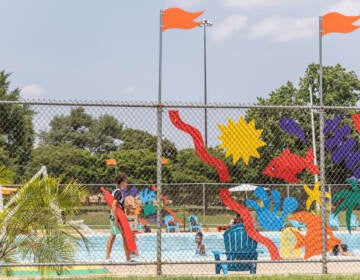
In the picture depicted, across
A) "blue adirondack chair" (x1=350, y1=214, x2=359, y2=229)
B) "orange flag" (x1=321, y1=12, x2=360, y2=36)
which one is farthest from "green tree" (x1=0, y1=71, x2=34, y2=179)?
"blue adirondack chair" (x1=350, y1=214, x2=359, y2=229)

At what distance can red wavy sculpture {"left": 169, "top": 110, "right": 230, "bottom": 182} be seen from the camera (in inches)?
350

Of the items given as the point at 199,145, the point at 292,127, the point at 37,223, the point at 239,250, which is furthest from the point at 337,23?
the point at 37,223

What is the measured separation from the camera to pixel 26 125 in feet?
30.6

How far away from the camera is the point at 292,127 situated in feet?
31.3

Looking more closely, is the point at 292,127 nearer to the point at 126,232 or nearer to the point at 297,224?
the point at 297,224

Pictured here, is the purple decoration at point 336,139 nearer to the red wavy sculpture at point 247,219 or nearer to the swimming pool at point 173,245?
the red wavy sculpture at point 247,219

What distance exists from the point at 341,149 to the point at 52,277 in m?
4.81

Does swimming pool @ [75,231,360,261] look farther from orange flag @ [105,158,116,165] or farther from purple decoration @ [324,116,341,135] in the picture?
purple decoration @ [324,116,341,135]

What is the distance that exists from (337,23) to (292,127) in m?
1.82

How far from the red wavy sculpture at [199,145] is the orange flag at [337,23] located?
2.71 m

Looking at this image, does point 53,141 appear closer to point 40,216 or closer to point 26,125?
point 26,125

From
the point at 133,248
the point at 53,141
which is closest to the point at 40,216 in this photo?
the point at 133,248

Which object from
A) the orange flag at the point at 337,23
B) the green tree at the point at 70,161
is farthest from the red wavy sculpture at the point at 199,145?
the orange flag at the point at 337,23

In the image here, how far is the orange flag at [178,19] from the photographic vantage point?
9203 mm
